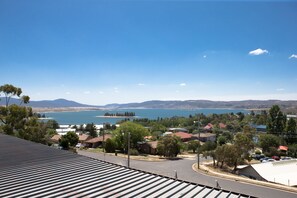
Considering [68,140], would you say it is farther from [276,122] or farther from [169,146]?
[276,122]

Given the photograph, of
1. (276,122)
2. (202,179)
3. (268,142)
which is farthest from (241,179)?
(276,122)

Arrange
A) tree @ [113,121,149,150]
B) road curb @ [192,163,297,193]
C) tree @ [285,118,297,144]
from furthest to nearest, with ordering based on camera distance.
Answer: tree @ [285,118,297,144], tree @ [113,121,149,150], road curb @ [192,163,297,193]

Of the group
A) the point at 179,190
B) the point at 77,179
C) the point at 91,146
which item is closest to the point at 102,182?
the point at 77,179

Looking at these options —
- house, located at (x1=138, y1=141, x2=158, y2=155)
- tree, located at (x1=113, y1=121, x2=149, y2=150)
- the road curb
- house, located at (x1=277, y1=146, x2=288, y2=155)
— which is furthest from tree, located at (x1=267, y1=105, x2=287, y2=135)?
the road curb

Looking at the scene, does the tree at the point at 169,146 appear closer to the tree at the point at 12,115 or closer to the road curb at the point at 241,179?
the road curb at the point at 241,179

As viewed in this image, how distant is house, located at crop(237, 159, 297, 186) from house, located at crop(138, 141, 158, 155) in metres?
19.5

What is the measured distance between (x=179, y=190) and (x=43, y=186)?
619 centimetres

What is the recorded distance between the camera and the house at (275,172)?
30475 millimetres

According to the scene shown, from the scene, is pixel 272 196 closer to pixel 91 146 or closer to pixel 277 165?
pixel 277 165

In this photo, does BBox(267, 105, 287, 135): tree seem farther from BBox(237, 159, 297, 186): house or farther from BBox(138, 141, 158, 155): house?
BBox(138, 141, 158, 155): house

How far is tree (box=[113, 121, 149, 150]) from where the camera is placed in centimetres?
5174

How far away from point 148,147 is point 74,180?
4109cm

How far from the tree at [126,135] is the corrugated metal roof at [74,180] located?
3434 cm

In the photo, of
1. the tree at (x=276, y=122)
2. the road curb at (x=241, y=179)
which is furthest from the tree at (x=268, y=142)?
the road curb at (x=241, y=179)
